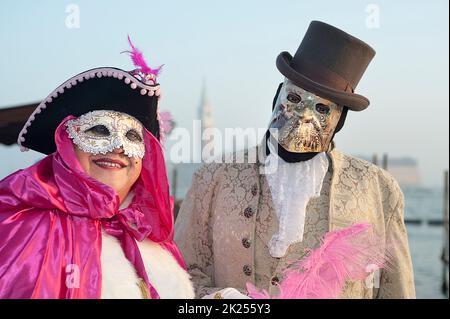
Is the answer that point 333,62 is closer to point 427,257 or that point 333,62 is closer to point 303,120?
point 303,120

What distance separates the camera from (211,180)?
3.39 meters

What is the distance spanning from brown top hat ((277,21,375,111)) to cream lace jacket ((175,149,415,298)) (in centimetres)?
35

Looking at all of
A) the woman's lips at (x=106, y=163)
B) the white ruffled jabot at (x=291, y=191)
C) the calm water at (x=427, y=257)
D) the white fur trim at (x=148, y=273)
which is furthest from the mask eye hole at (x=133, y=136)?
the calm water at (x=427, y=257)

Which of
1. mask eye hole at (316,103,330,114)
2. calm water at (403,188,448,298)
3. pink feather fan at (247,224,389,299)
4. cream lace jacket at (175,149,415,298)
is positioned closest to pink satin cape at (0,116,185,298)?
cream lace jacket at (175,149,415,298)

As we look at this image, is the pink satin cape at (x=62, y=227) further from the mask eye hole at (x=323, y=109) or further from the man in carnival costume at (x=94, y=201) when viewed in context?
the mask eye hole at (x=323, y=109)

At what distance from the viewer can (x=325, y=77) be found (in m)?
3.23

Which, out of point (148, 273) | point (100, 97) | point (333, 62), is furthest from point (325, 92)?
point (148, 273)

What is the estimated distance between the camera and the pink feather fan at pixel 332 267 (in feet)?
9.00

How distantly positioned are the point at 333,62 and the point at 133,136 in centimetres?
110

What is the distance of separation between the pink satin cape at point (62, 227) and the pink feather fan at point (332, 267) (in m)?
0.58

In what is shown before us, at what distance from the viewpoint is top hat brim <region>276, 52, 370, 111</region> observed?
10.2 ft

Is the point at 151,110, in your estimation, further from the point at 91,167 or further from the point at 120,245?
the point at 120,245
